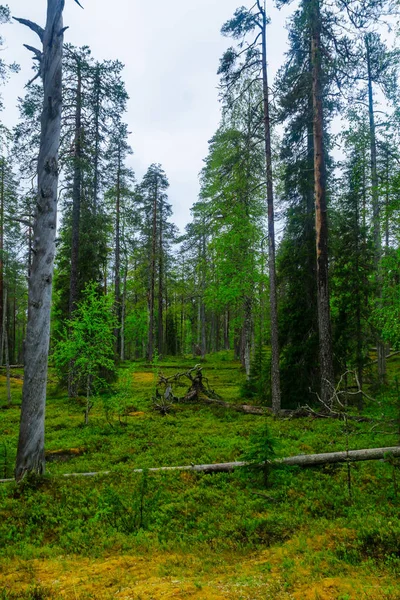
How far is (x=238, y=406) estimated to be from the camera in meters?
13.9

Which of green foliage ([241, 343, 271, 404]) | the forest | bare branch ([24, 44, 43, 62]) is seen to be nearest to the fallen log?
the forest

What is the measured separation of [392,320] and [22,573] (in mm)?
9525

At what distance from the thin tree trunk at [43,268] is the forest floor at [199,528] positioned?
83 cm

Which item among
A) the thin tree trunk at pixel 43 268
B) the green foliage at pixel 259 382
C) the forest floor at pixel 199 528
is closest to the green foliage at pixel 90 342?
the forest floor at pixel 199 528

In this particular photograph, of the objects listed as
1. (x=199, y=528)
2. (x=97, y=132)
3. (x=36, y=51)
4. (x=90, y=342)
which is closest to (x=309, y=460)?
(x=199, y=528)

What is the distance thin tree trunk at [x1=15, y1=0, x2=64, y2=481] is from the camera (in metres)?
6.59

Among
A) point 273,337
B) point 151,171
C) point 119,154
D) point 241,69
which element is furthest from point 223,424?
Result: point 151,171

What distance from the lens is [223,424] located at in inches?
458

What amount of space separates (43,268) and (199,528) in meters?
5.21

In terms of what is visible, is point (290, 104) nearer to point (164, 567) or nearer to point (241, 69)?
point (241, 69)

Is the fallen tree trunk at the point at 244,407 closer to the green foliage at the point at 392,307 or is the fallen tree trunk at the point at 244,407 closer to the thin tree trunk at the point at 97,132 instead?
the green foliage at the point at 392,307

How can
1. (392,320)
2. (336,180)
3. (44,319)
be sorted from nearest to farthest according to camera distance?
(44,319) → (392,320) → (336,180)

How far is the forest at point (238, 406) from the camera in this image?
405 centimetres

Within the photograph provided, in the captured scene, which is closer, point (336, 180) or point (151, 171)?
point (336, 180)
